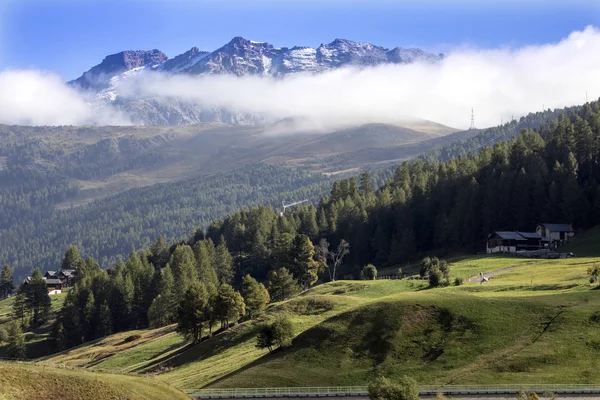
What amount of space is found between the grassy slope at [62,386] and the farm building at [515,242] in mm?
116350

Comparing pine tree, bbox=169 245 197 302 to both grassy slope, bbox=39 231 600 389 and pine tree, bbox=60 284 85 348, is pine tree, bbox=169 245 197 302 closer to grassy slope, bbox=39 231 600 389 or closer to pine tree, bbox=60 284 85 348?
pine tree, bbox=60 284 85 348

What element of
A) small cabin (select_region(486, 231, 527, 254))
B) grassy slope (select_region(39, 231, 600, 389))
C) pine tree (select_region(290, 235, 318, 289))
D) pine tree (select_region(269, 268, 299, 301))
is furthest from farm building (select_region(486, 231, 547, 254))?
grassy slope (select_region(39, 231, 600, 389))

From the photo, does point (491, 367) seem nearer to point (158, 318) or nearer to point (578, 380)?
point (578, 380)

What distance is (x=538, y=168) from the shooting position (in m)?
185

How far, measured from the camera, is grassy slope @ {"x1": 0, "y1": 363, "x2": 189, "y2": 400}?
60281mm

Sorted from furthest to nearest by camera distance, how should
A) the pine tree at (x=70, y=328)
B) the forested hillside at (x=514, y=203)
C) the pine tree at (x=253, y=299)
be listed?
the pine tree at (x=70, y=328) → the forested hillside at (x=514, y=203) → the pine tree at (x=253, y=299)

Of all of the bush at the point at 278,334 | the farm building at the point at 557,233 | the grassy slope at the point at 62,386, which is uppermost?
the grassy slope at the point at 62,386

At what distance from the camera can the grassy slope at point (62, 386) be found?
6028 centimetres

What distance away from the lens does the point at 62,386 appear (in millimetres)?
62531

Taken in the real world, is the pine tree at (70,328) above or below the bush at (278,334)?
below

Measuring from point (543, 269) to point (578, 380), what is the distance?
6098 centimetres

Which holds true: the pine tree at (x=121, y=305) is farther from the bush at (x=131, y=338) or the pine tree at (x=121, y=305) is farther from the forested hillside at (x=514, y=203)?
the forested hillside at (x=514, y=203)

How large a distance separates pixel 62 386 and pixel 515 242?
128 m

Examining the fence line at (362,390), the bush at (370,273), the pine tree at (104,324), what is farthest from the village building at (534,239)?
the fence line at (362,390)
